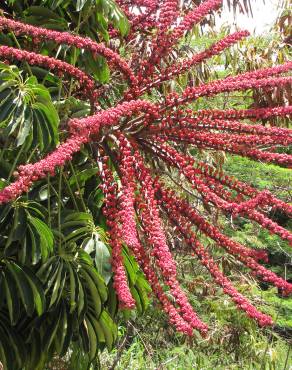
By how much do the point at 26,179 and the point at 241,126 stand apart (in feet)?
2.51

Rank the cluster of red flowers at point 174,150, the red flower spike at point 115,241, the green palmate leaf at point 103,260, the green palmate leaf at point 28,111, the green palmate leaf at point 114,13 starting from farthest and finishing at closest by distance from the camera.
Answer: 1. the green palmate leaf at point 114,13
2. the green palmate leaf at point 103,260
3. the green palmate leaf at point 28,111
4. the cluster of red flowers at point 174,150
5. the red flower spike at point 115,241

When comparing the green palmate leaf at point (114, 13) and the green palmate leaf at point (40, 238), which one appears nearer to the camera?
the green palmate leaf at point (40, 238)

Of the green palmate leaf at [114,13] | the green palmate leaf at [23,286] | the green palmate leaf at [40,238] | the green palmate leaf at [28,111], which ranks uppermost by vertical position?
the green palmate leaf at [114,13]

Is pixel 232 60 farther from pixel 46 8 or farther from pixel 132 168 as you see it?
pixel 132 168

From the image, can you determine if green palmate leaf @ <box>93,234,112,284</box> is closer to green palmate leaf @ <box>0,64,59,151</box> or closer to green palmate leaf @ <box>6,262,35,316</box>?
green palmate leaf @ <box>6,262,35,316</box>

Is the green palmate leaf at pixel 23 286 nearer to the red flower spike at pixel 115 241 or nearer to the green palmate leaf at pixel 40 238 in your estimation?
the green palmate leaf at pixel 40 238

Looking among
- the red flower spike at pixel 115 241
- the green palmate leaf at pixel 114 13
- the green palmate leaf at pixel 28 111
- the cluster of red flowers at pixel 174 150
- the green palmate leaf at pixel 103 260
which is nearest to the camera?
the red flower spike at pixel 115 241

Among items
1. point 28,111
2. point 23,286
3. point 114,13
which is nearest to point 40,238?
point 23,286

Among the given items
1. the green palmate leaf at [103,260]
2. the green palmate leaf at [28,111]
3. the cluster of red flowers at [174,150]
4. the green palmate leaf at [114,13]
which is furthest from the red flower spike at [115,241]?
the green palmate leaf at [114,13]

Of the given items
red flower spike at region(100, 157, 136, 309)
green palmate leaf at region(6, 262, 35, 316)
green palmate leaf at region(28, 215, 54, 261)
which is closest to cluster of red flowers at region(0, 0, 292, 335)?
red flower spike at region(100, 157, 136, 309)

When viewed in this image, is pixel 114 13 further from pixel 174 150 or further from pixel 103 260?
pixel 103 260

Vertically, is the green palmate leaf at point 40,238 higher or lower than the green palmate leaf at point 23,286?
higher

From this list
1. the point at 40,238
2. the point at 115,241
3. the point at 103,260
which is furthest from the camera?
the point at 103,260

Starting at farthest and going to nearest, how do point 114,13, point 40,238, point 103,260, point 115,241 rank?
point 114,13 → point 103,260 → point 40,238 → point 115,241
